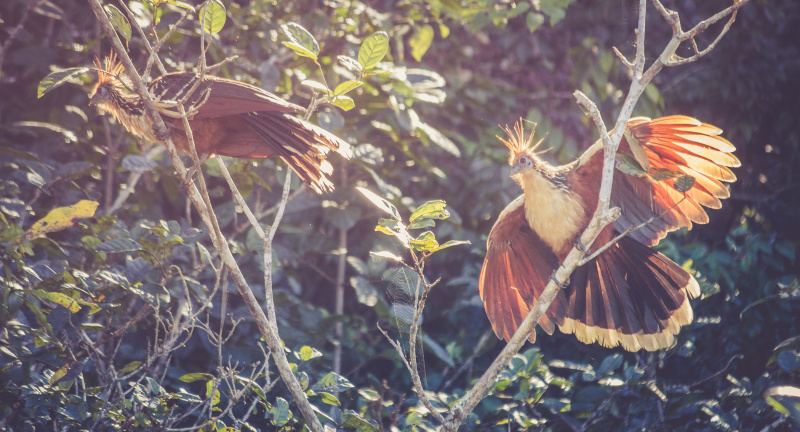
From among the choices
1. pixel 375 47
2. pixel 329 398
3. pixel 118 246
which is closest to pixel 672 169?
pixel 375 47

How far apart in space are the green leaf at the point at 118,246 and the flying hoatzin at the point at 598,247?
1.37 metres

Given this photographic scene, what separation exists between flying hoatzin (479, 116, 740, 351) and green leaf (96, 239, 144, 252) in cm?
137

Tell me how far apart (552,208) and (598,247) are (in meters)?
0.29

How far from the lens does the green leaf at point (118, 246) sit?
202 cm

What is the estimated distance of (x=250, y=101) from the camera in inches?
88.7

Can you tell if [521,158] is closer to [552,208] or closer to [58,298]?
[552,208]

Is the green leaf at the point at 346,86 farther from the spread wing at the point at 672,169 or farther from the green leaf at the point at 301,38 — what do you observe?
the spread wing at the point at 672,169

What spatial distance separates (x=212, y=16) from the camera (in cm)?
174

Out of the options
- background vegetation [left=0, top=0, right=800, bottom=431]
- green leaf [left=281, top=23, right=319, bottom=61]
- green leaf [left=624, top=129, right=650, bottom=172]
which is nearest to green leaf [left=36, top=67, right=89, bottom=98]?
background vegetation [left=0, top=0, right=800, bottom=431]

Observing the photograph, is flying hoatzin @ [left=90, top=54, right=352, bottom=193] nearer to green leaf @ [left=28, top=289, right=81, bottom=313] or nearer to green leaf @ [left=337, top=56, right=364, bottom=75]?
green leaf @ [left=337, top=56, right=364, bottom=75]

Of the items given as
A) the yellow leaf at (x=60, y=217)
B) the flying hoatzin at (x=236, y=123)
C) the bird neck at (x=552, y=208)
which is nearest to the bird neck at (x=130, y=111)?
the flying hoatzin at (x=236, y=123)

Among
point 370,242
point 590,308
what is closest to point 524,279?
point 590,308

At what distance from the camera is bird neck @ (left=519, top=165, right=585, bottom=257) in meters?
2.57

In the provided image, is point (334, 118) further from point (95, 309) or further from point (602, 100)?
point (602, 100)
